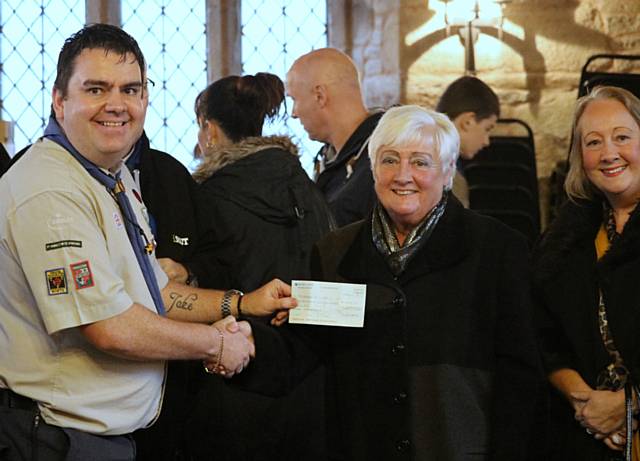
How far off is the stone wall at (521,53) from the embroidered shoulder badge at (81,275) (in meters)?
4.48

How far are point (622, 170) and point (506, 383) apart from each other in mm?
751

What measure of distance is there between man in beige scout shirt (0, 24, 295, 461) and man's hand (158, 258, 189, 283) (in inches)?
19.4

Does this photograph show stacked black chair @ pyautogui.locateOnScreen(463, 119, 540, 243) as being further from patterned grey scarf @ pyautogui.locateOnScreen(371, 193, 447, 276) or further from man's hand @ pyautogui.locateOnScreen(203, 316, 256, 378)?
man's hand @ pyautogui.locateOnScreen(203, 316, 256, 378)

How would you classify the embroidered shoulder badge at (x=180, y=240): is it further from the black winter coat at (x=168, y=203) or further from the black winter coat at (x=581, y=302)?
the black winter coat at (x=581, y=302)

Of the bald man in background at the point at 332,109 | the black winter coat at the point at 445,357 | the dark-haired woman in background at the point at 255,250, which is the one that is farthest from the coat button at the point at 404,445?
the bald man in background at the point at 332,109

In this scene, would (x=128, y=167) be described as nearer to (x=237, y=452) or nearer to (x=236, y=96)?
(x=236, y=96)

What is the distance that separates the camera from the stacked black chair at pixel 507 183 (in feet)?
21.5

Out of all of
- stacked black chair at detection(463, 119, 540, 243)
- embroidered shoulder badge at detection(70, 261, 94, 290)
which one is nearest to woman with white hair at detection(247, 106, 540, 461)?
embroidered shoulder badge at detection(70, 261, 94, 290)

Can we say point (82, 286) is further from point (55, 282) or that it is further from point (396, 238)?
point (396, 238)

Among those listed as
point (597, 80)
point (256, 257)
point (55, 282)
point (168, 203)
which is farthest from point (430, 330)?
point (597, 80)

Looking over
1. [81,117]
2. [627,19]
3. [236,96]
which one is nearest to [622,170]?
[236,96]

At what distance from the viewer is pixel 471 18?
6684 millimetres

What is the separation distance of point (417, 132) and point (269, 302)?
0.66m

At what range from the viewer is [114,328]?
2.57 meters
